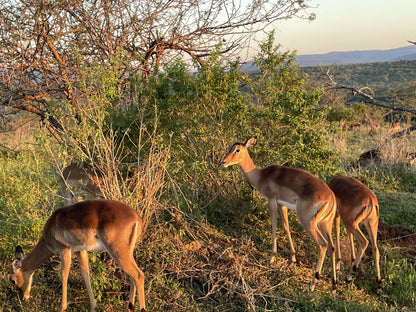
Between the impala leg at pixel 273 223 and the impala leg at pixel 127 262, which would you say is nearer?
the impala leg at pixel 127 262

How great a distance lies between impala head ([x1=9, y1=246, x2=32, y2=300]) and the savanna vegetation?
14 cm

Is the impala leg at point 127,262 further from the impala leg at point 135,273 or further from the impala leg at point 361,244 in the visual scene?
the impala leg at point 361,244

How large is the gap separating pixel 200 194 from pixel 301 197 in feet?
6.40

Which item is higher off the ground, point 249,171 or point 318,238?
point 249,171

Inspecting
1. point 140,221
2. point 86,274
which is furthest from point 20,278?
point 140,221

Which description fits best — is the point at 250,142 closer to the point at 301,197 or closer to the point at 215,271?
the point at 301,197

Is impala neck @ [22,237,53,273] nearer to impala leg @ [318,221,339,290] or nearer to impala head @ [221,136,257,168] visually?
impala head @ [221,136,257,168]

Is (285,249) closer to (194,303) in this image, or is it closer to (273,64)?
(194,303)

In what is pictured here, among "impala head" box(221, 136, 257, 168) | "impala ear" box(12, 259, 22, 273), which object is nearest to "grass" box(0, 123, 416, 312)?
"impala ear" box(12, 259, 22, 273)

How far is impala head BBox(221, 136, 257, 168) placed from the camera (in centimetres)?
584

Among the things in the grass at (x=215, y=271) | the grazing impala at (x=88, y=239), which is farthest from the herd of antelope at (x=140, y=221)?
the grass at (x=215, y=271)

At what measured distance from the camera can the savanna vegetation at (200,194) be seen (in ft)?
15.7

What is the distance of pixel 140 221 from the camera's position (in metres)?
4.20

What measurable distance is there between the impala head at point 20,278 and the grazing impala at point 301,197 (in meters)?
2.86
